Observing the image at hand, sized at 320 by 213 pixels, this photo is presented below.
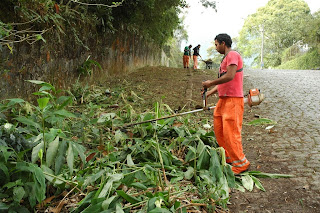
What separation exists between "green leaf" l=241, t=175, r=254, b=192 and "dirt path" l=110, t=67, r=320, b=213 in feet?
0.29

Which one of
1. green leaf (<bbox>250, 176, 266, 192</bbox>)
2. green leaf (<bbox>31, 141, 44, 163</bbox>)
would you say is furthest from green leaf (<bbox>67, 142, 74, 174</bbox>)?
green leaf (<bbox>250, 176, 266, 192</bbox>)

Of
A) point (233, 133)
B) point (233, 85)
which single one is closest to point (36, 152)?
point (233, 133)

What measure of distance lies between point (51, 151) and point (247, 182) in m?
2.10

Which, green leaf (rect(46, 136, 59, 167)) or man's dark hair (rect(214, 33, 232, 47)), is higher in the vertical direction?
man's dark hair (rect(214, 33, 232, 47))

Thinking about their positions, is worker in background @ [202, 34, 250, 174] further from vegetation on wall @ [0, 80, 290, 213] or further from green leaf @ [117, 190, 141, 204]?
green leaf @ [117, 190, 141, 204]

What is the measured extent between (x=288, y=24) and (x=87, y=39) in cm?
3690

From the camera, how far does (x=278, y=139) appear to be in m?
5.00

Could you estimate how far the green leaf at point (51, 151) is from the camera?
2.81 metres

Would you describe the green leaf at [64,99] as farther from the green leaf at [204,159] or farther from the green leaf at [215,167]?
the green leaf at [215,167]

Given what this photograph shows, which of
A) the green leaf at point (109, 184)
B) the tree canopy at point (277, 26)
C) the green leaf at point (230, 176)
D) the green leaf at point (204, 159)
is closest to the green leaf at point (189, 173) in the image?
the green leaf at point (204, 159)

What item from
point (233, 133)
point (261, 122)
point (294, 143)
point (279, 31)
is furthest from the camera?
point (279, 31)

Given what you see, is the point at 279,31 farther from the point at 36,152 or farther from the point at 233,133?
the point at 36,152

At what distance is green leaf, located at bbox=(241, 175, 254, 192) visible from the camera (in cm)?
326

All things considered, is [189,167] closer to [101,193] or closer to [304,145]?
[101,193]
